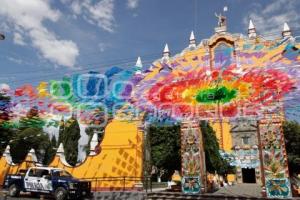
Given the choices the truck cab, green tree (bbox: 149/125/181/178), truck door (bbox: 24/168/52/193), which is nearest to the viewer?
the truck cab

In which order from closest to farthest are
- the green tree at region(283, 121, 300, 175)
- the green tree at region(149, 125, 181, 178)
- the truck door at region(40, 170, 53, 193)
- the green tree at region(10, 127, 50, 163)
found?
the truck door at region(40, 170, 53, 193), the green tree at region(149, 125, 181, 178), the green tree at region(283, 121, 300, 175), the green tree at region(10, 127, 50, 163)

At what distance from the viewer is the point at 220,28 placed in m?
30.5

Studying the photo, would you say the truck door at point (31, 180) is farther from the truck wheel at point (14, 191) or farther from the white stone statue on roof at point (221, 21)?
the white stone statue on roof at point (221, 21)

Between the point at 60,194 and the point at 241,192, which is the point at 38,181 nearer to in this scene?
the point at 60,194

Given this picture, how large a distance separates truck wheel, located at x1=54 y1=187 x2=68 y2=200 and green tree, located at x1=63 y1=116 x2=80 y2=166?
85.8 feet

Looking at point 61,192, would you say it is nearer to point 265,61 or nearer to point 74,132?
point 265,61

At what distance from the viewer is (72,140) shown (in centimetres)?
4356

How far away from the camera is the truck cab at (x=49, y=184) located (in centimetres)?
Result: 1628

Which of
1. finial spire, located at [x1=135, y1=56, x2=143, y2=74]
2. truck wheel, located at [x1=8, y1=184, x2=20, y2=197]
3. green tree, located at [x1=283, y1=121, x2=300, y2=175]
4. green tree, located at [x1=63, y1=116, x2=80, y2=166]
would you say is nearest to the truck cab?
truck wheel, located at [x1=8, y1=184, x2=20, y2=197]

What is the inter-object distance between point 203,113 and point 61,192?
9036 millimetres

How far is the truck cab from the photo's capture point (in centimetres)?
1628

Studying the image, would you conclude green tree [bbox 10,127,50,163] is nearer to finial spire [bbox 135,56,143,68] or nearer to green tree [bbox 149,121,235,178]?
green tree [bbox 149,121,235,178]

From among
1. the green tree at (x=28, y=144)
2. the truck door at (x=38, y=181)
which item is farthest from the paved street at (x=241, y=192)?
the green tree at (x=28, y=144)

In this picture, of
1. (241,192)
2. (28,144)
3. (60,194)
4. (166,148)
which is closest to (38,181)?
(60,194)
